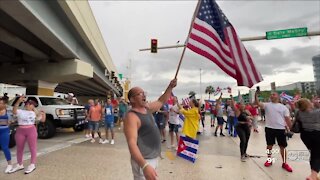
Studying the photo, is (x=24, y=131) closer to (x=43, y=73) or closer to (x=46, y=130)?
(x=46, y=130)

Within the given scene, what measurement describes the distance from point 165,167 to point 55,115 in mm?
7489

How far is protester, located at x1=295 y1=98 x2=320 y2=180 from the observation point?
5.30 m

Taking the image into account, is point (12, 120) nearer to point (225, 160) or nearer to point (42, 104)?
point (225, 160)

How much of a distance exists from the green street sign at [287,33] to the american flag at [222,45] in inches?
376

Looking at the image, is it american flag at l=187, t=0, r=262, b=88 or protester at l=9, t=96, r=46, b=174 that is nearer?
american flag at l=187, t=0, r=262, b=88

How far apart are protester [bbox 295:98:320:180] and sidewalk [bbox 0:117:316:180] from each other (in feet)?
2.62

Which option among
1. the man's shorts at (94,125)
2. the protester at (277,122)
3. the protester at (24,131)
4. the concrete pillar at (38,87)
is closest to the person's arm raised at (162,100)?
the protester at (277,122)

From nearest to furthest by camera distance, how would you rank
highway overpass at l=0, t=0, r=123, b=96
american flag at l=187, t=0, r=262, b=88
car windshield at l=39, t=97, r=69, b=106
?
american flag at l=187, t=0, r=262, b=88, highway overpass at l=0, t=0, r=123, b=96, car windshield at l=39, t=97, r=69, b=106

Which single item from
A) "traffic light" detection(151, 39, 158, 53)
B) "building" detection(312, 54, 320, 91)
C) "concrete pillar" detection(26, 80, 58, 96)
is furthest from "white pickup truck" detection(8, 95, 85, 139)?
"building" detection(312, 54, 320, 91)

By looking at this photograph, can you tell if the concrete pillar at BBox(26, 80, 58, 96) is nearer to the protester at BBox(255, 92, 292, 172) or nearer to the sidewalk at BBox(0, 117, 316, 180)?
the sidewalk at BBox(0, 117, 316, 180)

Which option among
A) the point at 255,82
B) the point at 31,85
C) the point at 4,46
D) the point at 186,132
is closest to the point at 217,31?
the point at 255,82

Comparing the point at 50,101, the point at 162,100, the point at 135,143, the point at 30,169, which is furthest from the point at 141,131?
the point at 50,101

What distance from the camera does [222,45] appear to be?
5.04 m

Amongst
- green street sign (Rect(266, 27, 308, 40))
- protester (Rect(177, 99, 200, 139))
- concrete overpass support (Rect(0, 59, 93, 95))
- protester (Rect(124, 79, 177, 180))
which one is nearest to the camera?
protester (Rect(124, 79, 177, 180))
